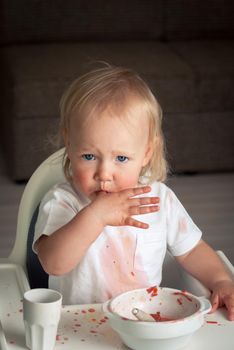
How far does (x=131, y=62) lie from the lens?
404 cm

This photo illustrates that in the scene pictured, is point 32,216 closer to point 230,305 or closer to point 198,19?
point 230,305

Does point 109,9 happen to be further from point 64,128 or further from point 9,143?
point 64,128

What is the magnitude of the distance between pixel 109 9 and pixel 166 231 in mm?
2926

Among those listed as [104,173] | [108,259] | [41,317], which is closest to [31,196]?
[108,259]

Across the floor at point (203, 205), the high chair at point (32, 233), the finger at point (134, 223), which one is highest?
the finger at point (134, 223)

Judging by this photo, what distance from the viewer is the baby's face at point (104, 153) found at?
5.08 ft

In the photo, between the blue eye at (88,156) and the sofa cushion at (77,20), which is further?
the sofa cushion at (77,20)

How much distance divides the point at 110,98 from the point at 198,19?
3.10m

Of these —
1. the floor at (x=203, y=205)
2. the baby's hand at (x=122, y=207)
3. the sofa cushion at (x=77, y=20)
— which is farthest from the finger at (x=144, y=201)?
the sofa cushion at (x=77, y=20)

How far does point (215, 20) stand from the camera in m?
4.59

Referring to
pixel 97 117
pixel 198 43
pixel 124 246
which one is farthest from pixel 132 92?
pixel 198 43

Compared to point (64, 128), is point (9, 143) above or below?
below

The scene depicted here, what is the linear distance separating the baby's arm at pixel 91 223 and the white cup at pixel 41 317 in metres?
0.17

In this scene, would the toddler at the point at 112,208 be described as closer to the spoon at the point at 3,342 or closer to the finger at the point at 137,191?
the finger at the point at 137,191
